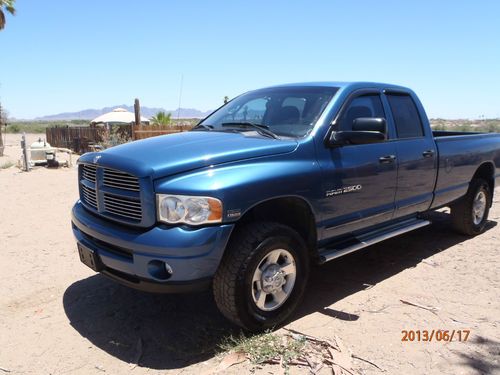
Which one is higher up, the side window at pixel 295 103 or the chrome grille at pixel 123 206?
the side window at pixel 295 103

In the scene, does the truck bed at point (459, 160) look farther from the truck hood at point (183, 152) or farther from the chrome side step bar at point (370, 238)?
the truck hood at point (183, 152)

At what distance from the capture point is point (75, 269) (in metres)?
5.09

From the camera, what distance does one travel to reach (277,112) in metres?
4.38

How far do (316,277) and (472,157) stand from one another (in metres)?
2.78

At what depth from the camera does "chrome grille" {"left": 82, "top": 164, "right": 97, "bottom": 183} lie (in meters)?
3.74

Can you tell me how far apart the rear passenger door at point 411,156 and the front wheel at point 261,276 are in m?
1.64

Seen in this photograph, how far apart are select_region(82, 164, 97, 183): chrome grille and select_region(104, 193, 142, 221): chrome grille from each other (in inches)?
13.4

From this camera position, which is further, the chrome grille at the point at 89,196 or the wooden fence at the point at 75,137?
the wooden fence at the point at 75,137

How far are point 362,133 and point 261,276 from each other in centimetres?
151

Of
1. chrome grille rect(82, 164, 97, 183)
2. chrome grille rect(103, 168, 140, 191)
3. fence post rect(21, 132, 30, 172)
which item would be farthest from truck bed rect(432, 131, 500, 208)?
fence post rect(21, 132, 30, 172)

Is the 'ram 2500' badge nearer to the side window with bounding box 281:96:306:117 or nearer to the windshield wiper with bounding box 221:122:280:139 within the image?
the windshield wiper with bounding box 221:122:280:139

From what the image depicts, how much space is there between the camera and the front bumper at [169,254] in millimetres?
3008
